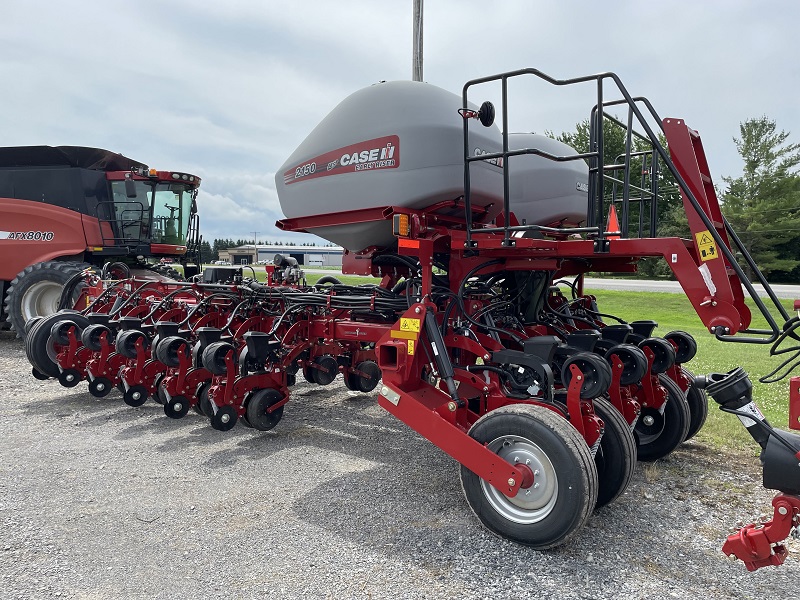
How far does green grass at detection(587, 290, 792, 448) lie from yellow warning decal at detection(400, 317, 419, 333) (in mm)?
3074

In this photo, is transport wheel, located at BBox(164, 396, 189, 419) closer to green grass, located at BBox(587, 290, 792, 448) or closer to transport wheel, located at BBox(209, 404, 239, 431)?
transport wheel, located at BBox(209, 404, 239, 431)

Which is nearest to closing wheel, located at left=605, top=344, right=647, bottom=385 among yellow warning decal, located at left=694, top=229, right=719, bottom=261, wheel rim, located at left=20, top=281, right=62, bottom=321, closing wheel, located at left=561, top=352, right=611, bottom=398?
closing wheel, located at left=561, top=352, right=611, bottom=398

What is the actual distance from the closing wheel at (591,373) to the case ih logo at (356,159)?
5.61ft

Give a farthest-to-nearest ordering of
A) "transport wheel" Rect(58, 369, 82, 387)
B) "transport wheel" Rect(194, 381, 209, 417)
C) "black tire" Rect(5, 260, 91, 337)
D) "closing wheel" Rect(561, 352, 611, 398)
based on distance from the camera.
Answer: "black tire" Rect(5, 260, 91, 337), "transport wheel" Rect(58, 369, 82, 387), "transport wheel" Rect(194, 381, 209, 417), "closing wheel" Rect(561, 352, 611, 398)

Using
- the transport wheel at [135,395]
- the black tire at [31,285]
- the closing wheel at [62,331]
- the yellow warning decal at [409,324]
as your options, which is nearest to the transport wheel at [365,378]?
the transport wheel at [135,395]

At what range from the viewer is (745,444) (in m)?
5.16

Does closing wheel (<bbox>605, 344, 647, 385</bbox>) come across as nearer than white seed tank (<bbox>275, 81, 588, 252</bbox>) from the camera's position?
Yes

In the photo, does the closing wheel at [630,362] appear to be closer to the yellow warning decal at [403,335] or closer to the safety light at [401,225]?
the yellow warning decal at [403,335]

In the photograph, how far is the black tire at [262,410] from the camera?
17.0 feet

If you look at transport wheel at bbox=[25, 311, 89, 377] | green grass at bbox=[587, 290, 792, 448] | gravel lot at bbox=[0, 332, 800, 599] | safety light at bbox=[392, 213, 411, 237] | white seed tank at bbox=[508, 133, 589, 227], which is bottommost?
gravel lot at bbox=[0, 332, 800, 599]

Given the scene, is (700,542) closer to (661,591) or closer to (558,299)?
(661,591)

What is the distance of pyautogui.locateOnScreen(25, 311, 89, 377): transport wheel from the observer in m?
6.52

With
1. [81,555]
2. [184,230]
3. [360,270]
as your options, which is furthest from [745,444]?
[184,230]

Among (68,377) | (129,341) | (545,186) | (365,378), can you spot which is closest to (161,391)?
(129,341)
